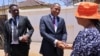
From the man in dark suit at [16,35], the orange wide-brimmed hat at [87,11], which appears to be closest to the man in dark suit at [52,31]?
the man in dark suit at [16,35]

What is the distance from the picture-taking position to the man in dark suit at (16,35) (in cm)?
785

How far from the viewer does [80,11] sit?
4562 mm

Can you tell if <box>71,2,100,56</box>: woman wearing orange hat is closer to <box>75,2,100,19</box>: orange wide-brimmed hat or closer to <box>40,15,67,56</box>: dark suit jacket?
<box>75,2,100,19</box>: orange wide-brimmed hat

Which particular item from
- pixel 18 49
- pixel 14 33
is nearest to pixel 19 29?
pixel 14 33

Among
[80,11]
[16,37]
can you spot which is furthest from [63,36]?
[80,11]

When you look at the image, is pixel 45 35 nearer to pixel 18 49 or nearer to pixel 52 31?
pixel 52 31

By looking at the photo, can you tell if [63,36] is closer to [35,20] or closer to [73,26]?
[73,26]

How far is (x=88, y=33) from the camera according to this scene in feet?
14.6

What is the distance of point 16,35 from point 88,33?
363cm

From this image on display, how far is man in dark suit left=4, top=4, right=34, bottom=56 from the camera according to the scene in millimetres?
7848

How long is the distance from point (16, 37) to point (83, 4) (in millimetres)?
3525

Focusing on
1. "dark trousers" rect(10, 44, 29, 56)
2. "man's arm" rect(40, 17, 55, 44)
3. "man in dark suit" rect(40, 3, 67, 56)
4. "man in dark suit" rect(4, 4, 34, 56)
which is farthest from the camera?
"dark trousers" rect(10, 44, 29, 56)

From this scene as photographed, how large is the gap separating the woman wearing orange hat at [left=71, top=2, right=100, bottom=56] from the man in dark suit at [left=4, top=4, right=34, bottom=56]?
3.39 meters

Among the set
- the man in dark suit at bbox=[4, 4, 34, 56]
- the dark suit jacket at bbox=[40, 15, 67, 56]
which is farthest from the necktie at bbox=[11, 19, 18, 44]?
the dark suit jacket at bbox=[40, 15, 67, 56]
